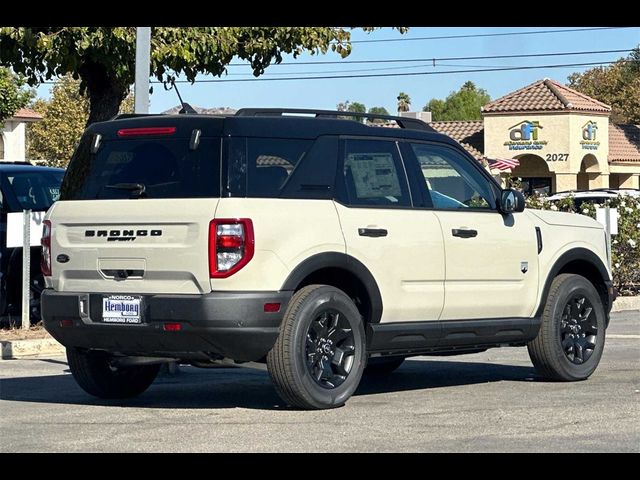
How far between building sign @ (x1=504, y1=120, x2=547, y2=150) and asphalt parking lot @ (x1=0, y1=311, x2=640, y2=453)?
4613 centimetres

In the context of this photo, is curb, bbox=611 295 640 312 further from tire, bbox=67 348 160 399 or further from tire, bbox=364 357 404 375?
tire, bbox=67 348 160 399

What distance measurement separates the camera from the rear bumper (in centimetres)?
888

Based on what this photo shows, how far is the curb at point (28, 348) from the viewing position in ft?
43.9

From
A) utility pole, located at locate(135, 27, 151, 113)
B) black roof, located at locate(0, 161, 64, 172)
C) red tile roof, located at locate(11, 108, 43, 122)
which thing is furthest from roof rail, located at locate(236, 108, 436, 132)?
red tile roof, located at locate(11, 108, 43, 122)

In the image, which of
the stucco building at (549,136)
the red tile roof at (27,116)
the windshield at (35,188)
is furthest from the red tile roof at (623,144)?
the windshield at (35,188)

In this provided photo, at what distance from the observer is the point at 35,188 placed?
15562mm

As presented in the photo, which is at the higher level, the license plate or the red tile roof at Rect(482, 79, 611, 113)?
the red tile roof at Rect(482, 79, 611, 113)

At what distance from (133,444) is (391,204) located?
9.54ft

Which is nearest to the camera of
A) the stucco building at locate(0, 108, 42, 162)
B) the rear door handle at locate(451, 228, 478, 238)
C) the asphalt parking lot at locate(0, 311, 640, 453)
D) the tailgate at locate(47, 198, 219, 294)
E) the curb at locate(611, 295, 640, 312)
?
the asphalt parking lot at locate(0, 311, 640, 453)

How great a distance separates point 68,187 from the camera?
9914mm

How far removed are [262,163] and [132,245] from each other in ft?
3.34

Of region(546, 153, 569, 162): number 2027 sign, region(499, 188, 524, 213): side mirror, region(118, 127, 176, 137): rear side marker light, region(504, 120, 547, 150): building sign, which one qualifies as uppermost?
region(504, 120, 547, 150): building sign

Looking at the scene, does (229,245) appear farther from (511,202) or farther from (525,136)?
(525,136)

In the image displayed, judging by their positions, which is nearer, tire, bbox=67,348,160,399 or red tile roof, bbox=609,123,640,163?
tire, bbox=67,348,160,399
